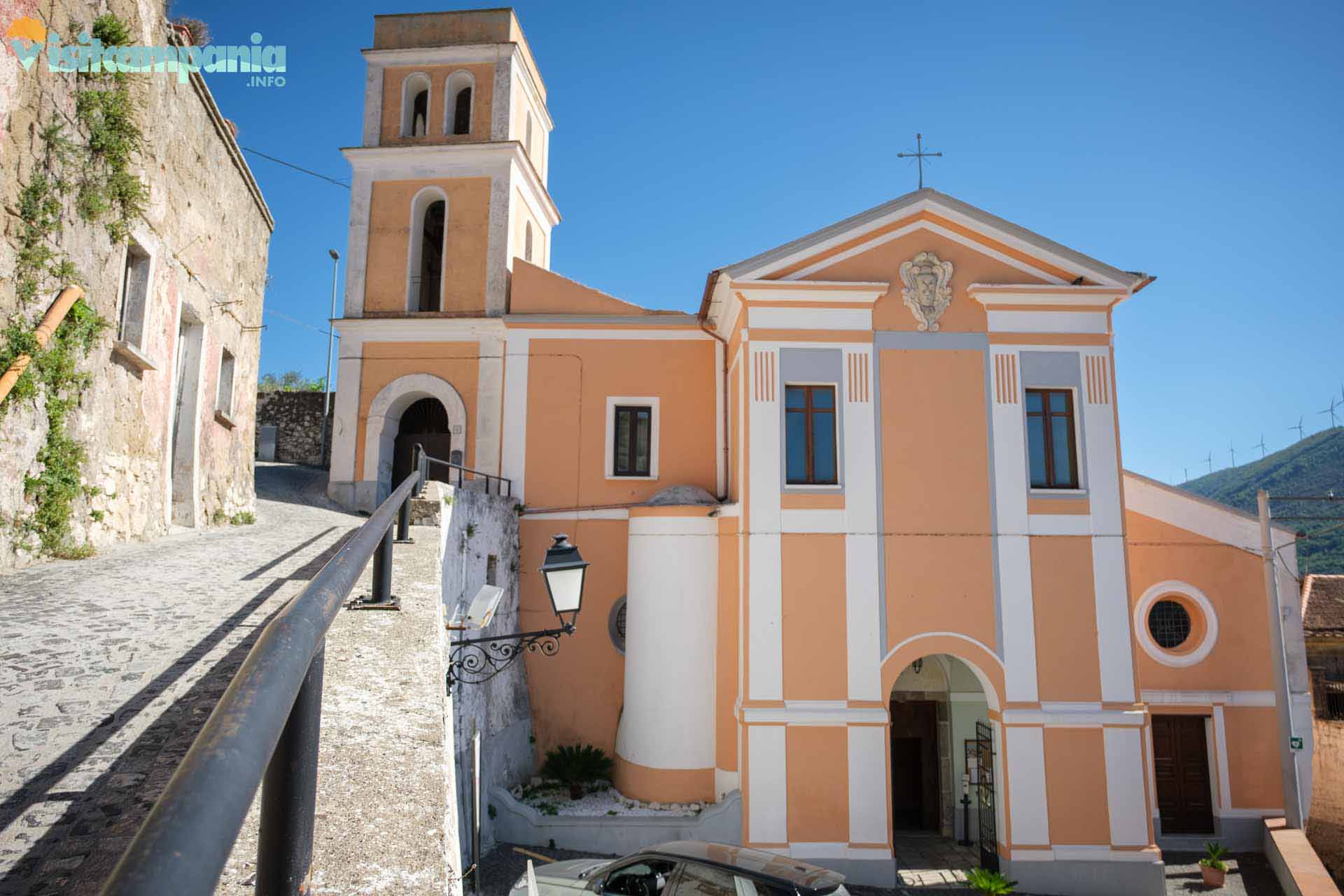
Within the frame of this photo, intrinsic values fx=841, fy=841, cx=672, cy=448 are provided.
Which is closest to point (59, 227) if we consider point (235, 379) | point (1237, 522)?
point (235, 379)

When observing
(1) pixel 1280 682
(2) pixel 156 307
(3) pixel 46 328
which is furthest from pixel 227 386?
(1) pixel 1280 682

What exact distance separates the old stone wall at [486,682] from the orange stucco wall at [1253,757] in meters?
12.5

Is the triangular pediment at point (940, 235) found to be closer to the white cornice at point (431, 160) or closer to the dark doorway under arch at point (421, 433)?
the white cornice at point (431, 160)

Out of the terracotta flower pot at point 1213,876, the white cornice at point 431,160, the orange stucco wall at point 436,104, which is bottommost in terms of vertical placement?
Result: the terracotta flower pot at point 1213,876

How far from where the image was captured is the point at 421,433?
18.7 m

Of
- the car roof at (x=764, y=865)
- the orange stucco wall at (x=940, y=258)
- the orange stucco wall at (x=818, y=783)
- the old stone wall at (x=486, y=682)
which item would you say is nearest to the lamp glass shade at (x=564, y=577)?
the old stone wall at (x=486, y=682)

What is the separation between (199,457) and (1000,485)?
1192 cm

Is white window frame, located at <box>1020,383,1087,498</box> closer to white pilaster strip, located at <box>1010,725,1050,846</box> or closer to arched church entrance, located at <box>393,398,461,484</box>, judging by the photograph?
white pilaster strip, located at <box>1010,725,1050,846</box>

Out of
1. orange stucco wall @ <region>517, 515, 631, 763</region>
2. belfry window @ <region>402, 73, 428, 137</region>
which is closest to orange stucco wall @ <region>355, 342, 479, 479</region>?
orange stucco wall @ <region>517, 515, 631, 763</region>

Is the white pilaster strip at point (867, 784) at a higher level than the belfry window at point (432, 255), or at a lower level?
lower

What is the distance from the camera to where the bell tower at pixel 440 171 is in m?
17.9

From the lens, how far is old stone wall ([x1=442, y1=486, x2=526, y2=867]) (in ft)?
36.6

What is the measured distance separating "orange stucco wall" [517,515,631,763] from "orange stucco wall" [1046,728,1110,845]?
708 centimetres

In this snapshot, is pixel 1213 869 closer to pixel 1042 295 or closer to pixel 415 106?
pixel 1042 295
